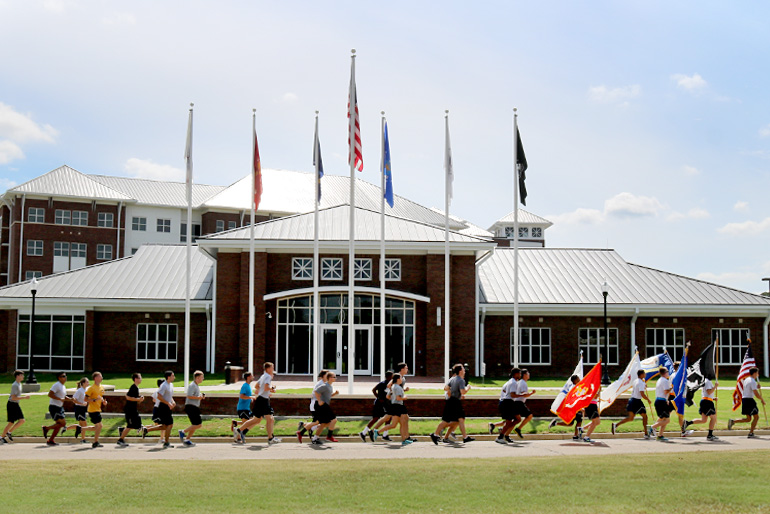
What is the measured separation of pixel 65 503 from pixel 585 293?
1162 inches

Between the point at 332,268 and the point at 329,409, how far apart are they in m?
17.4

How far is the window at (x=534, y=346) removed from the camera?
34759 millimetres

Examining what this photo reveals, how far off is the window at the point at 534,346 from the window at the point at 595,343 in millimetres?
1549

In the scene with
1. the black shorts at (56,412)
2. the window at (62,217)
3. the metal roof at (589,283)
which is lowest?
the black shorts at (56,412)

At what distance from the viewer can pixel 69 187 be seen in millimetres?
67250

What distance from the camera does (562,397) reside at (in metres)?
17.1

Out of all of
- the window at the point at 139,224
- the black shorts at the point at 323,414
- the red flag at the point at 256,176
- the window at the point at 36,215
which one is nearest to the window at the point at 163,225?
the window at the point at 139,224

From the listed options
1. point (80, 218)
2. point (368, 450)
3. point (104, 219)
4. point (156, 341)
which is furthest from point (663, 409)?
point (104, 219)

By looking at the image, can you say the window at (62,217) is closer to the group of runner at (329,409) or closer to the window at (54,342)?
the window at (54,342)

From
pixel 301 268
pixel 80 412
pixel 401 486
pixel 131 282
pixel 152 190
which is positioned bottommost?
pixel 401 486

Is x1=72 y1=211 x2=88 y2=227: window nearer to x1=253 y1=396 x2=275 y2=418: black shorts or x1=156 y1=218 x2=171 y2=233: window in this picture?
x1=156 y1=218 x2=171 y2=233: window

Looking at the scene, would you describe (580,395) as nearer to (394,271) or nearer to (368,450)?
(368,450)

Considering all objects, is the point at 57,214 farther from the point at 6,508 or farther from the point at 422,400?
the point at 6,508

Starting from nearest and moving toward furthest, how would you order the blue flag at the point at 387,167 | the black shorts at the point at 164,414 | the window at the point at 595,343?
the black shorts at the point at 164,414 < the blue flag at the point at 387,167 < the window at the point at 595,343
